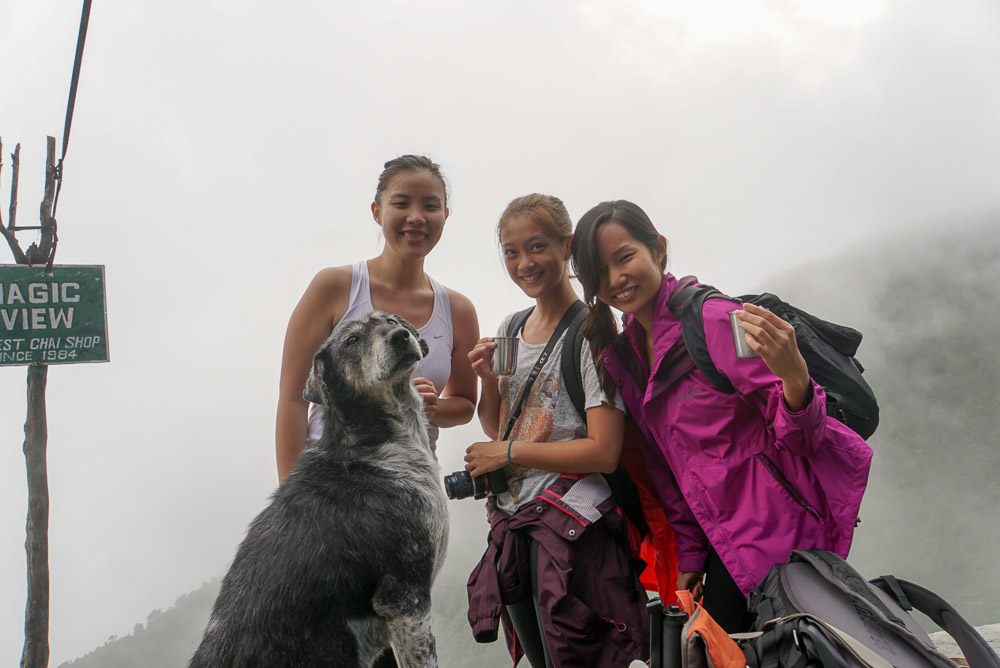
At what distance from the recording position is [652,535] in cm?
264

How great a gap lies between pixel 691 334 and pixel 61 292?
16.6ft

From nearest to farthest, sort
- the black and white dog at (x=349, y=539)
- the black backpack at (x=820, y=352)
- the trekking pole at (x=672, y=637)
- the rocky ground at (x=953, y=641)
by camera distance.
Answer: the trekking pole at (x=672, y=637) < the black and white dog at (x=349, y=539) < the black backpack at (x=820, y=352) < the rocky ground at (x=953, y=641)

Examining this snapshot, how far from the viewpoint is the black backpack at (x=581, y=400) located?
8.43 ft

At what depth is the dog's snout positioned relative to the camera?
2254mm

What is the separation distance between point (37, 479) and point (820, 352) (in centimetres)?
608

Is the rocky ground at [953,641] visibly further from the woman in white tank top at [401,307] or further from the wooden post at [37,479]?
the wooden post at [37,479]

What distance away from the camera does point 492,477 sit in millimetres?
2564

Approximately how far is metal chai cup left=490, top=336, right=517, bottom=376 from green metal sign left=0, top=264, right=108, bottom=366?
4131mm

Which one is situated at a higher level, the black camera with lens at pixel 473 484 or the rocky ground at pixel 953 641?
the black camera with lens at pixel 473 484

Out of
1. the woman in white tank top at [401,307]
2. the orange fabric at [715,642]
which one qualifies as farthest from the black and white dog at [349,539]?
the orange fabric at [715,642]

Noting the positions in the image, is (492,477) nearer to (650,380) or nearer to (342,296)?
(650,380)

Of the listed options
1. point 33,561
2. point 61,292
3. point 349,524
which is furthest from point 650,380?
point 33,561

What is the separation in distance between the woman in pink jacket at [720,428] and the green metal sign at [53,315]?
14.3 feet

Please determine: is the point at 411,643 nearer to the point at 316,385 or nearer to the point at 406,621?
the point at 406,621
